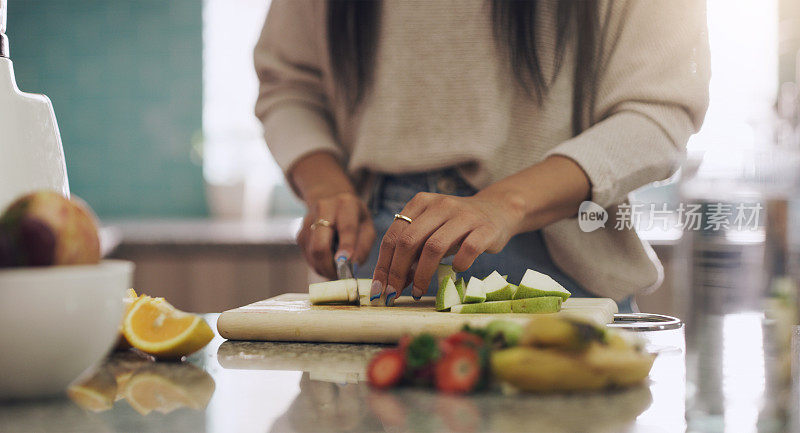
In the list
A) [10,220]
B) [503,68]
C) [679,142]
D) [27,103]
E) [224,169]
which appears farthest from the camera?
[224,169]

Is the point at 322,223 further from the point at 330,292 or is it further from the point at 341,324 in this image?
the point at 341,324

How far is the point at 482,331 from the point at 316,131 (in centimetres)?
86

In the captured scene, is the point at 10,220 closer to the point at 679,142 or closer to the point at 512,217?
the point at 512,217

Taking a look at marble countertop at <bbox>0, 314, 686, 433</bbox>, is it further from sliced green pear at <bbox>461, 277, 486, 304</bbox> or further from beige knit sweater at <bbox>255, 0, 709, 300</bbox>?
beige knit sweater at <bbox>255, 0, 709, 300</bbox>

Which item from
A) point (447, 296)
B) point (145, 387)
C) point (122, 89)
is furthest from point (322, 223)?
point (122, 89)

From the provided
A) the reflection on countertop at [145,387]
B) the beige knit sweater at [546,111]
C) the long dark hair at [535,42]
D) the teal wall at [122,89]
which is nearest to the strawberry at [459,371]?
the reflection on countertop at [145,387]

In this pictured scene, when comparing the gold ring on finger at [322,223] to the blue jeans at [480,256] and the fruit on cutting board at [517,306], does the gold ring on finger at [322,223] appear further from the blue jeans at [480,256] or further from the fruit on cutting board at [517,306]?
the fruit on cutting board at [517,306]

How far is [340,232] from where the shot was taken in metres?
1.10

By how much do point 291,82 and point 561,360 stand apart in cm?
103

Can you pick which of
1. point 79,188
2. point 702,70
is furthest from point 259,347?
point 79,188

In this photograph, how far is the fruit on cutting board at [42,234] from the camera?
17.3 inches

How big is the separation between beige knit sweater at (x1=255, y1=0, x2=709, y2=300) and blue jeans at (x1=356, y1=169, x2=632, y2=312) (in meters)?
0.02

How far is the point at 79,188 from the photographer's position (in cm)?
359

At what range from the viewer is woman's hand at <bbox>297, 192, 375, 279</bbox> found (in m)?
1.10
